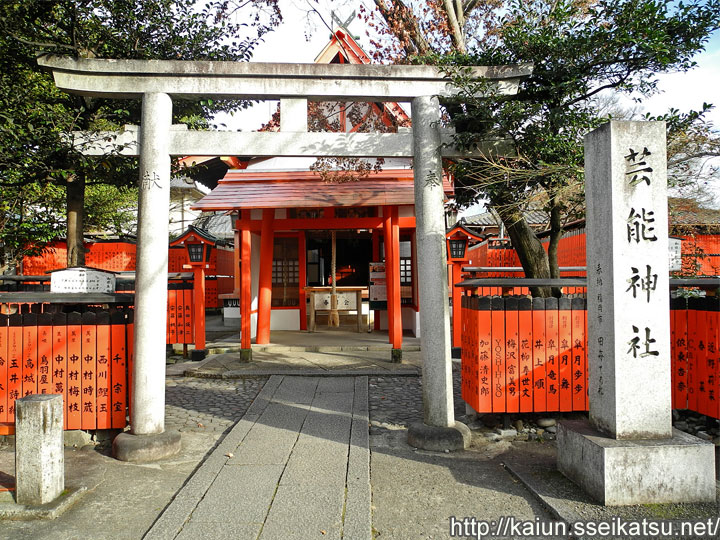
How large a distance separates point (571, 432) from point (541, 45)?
14.0 feet

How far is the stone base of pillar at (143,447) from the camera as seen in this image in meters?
4.95

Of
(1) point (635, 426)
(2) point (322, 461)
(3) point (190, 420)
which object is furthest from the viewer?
(3) point (190, 420)

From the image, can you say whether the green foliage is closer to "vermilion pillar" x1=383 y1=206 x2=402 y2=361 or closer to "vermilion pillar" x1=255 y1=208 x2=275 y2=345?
"vermilion pillar" x1=383 y1=206 x2=402 y2=361

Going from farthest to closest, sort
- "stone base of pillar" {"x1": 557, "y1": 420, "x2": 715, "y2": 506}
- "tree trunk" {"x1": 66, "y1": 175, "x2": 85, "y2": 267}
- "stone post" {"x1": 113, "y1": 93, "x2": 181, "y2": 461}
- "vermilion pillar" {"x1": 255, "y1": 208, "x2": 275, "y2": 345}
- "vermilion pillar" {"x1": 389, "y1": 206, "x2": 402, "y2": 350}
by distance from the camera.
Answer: "vermilion pillar" {"x1": 255, "y1": 208, "x2": 275, "y2": 345} < "vermilion pillar" {"x1": 389, "y1": 206, "x2": 402, "y2": 350} < "tree trunk" {"x1": 66, "y1": 175, "x2": 85, "y2": 267} < "stone post" {"x1": 113, "y1": 93, "x2": 181, "y2": 461} < "stone base of pillar" {"x1": 557, "y1": 420, "x2": 715, "y2": 506}

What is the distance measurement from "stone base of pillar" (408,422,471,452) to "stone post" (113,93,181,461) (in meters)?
2.68

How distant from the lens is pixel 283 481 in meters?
4.38

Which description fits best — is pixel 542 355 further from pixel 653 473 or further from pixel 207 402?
pixel 207 402

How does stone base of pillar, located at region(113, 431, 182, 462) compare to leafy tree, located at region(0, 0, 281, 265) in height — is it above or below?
below

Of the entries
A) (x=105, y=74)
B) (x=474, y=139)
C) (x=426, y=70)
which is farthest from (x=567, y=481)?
(x=105, y=74)

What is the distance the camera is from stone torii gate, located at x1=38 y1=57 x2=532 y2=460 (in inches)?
205

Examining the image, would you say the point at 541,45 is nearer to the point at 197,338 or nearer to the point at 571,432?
the point at 571,432

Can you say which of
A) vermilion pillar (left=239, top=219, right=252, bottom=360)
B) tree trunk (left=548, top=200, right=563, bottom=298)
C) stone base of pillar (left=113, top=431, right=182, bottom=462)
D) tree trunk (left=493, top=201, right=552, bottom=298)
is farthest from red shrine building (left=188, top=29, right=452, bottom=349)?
stone base of pillar (left=113, top=431, right=182, bottom=462)

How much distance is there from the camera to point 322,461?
4.86m

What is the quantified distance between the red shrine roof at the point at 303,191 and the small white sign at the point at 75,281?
13.3 feet
